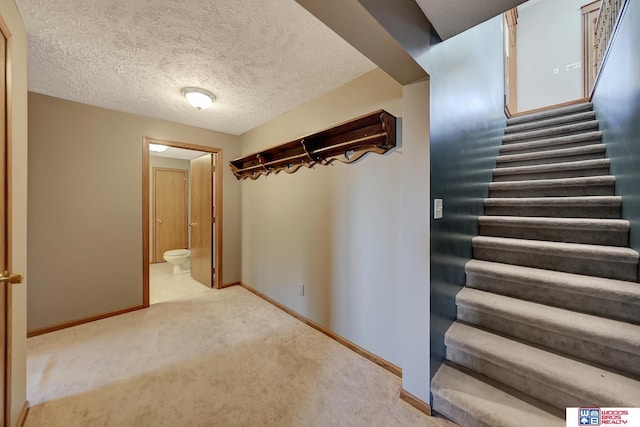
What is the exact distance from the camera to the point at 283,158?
2.80 m

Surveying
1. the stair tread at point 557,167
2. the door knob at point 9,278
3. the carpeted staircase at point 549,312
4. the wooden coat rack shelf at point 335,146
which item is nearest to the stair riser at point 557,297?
the carpeted staircase at point 549,312

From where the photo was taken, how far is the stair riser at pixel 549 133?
265 cm

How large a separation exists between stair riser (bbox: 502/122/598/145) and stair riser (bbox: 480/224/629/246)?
1666 millimetres

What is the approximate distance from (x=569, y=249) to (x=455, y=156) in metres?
0.97

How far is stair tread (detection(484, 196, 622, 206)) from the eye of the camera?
5.90 feet

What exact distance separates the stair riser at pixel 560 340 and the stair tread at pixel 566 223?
34.3 inches

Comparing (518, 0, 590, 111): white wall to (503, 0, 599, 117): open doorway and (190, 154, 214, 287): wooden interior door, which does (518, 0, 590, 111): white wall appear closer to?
(503, 0, 599, 117): open doorway

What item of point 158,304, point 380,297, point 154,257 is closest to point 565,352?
point 380,297

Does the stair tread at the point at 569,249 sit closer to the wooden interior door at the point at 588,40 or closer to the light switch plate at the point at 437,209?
the light switch plate at the point at 437,209

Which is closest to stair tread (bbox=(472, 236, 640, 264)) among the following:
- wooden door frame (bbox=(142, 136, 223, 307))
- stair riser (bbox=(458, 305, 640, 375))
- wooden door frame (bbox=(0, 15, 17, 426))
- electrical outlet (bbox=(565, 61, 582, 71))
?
stair riser (bbox=(458, 305, 640, 375))

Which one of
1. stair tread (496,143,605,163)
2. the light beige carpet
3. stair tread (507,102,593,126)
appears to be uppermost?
stair tread (507,102,593,126)

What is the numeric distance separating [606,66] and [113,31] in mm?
3901

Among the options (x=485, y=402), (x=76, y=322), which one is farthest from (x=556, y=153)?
(x=76, y=322)

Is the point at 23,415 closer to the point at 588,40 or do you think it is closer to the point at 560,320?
the point at 560,320
